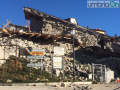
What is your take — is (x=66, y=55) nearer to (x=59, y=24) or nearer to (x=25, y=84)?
(x=59, y=24)

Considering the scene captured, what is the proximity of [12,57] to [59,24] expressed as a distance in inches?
417

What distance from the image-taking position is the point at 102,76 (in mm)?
13930

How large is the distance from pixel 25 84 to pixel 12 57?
192 inches

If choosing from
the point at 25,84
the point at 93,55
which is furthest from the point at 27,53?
the point at 93,55

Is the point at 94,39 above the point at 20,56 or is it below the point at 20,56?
above

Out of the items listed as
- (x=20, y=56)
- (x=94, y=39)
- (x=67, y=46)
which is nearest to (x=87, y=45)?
(x=94, y=39)

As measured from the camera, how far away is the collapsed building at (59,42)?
56.6 ft

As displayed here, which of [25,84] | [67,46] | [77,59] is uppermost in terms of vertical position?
[67,46]

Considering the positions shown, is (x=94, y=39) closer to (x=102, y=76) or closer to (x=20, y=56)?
(x=102, y=76)

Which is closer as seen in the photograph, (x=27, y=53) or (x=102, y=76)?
(x=102, y=76)

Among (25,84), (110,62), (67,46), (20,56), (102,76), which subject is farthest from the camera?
(67,46)

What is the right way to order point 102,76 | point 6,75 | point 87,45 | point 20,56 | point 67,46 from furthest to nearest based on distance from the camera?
point 87,45 < point 67,46 < point 20,56 < point 102,76 < point 6,75

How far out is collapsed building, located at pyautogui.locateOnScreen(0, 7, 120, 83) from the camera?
17266 mm

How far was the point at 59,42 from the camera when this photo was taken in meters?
21.1
